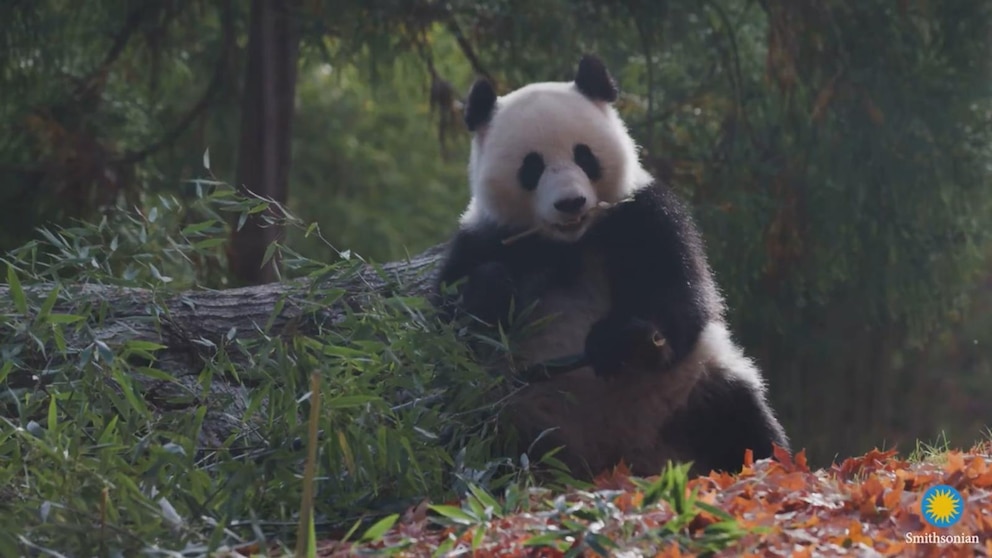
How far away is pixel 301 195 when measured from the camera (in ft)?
56.1

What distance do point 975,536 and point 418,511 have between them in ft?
4.29

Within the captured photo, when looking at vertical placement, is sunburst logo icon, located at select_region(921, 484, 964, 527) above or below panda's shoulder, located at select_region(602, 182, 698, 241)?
below

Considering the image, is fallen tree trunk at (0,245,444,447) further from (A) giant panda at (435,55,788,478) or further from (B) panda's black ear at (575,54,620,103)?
(B) panda's black ear at (575,54,620,103)

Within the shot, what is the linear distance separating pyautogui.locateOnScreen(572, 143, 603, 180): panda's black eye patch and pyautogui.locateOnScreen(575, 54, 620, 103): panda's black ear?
30 centimetres

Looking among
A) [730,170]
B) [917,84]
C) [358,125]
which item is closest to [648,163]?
[730,170]

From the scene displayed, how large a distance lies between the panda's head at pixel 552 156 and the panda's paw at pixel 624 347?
0.34m

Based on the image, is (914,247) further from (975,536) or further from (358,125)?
(358,125)

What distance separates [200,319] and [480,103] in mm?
1427

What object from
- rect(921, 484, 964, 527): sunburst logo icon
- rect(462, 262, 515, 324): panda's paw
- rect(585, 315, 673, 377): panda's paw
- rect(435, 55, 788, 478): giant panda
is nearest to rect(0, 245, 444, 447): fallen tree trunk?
rect(462, 262, 515, 324): panda's paw

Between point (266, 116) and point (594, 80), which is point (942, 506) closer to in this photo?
point (594, 80)

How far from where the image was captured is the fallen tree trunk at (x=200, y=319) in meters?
4.06

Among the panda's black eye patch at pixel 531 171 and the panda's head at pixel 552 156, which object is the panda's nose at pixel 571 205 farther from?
the panda's black eye patch at pixel 531 171

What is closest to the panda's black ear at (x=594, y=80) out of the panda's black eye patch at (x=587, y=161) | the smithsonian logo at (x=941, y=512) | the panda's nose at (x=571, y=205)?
the panda's black eye patch at (x=587, y=161)

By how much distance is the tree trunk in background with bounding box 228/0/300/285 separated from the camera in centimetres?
737
